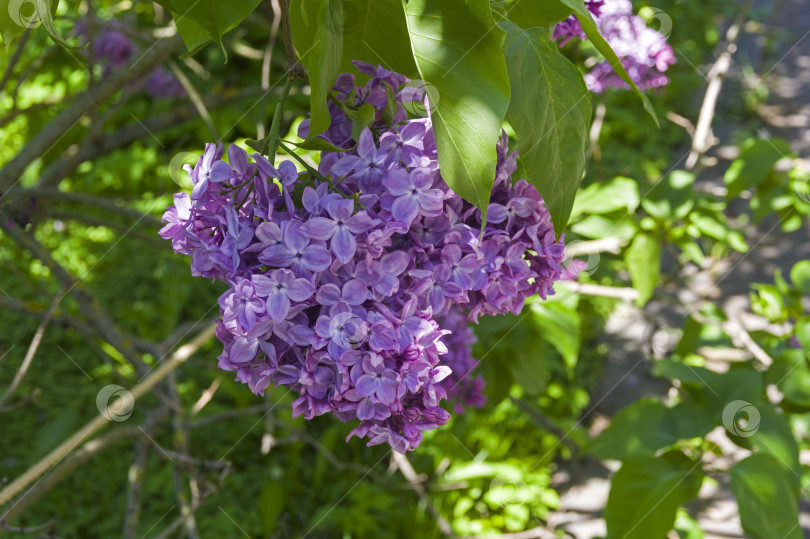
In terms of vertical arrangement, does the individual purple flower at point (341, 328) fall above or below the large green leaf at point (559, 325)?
above

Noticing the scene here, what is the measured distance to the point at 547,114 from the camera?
0.66 metres

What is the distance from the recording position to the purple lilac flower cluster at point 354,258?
631 mm

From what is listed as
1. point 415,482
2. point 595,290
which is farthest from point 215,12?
point 415,482

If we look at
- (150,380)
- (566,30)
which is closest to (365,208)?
(566,30)

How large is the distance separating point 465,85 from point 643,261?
1348mm

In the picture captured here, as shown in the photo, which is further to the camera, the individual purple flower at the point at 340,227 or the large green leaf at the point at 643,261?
the large green leaf at the point at 643,261

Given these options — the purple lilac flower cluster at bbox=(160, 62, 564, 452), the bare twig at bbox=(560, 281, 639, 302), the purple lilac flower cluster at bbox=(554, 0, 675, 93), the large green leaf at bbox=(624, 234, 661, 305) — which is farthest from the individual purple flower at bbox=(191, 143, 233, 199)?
the purple lilac flower cluster at bbox=(554, 0, 675, 93)

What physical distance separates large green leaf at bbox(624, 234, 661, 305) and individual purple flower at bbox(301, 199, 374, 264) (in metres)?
1.30

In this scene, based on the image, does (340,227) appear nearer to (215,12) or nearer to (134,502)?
(215,12)
